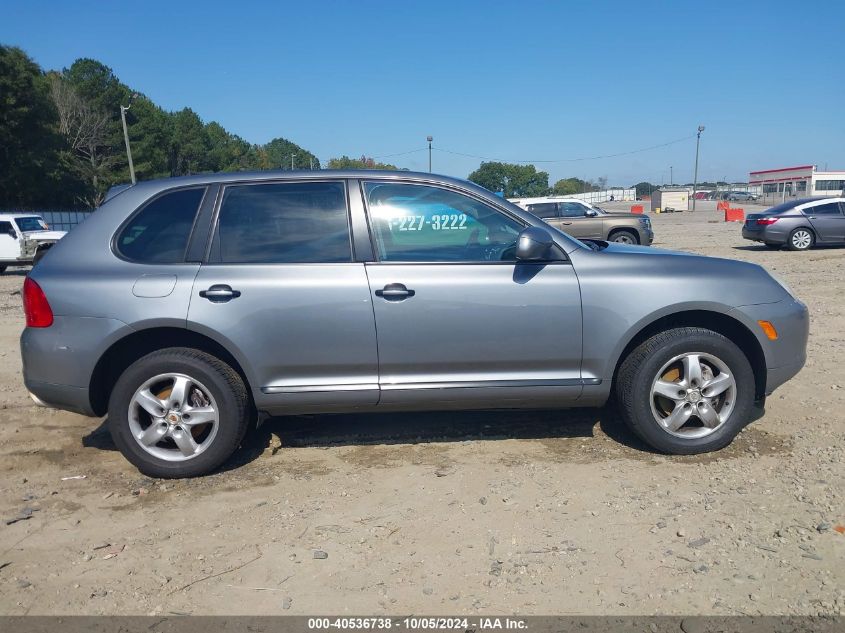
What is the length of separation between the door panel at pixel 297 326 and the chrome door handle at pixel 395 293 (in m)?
0.09

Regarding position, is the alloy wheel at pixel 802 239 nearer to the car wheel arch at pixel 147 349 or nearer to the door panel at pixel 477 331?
the door panel at pixel 477 331

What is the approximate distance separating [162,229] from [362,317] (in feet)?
4.41

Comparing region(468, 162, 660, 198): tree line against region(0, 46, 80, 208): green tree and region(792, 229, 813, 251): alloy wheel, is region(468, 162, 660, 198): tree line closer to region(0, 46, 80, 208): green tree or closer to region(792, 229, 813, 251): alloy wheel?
region(0, 46, 80, 208): green tree

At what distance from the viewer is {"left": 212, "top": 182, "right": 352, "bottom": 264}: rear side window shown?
4.01 m

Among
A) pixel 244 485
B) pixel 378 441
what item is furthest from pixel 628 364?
pixel 244 485

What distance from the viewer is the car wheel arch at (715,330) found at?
4129mm

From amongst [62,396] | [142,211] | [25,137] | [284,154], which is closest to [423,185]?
[142,211]

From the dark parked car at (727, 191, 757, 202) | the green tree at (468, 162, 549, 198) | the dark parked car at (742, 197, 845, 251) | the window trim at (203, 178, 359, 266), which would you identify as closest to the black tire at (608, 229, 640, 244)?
the dark parked car at (742, 197, 845, 251)

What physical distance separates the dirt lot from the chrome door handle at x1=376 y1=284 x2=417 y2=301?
41.5 inches

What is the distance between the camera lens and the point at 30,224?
1848 centimetres

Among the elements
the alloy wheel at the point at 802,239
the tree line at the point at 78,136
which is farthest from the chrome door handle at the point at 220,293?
the tree line at the point at 78,136

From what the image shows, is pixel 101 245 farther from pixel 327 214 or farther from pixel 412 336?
pixel 412 336

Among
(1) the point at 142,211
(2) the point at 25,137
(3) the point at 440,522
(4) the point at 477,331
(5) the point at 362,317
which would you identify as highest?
(2) the point at 25,137

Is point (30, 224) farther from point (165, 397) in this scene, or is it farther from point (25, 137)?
point (25, 137)
